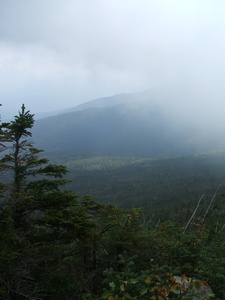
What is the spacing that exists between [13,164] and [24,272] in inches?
151

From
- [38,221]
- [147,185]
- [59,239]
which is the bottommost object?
[147,185]

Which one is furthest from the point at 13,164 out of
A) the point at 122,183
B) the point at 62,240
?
the point at 122,183

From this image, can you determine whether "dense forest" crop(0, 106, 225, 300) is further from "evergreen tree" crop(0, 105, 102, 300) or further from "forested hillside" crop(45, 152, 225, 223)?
"forested hillside" crop(45, 152, 225, 223)

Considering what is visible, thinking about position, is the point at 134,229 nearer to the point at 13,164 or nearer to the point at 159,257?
the point at 159,257

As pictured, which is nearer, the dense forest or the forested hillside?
the dense forest

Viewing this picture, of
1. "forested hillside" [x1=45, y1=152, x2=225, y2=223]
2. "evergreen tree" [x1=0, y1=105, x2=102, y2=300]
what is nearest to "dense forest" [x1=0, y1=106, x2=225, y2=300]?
"evergreen tree" [x1=0, y1=105, x2=102, y2=300]

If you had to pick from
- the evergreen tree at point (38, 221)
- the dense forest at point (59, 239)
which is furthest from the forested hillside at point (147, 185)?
the evergreen tree at point (38, 221)

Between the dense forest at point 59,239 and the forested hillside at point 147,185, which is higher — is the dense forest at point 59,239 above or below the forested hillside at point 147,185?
above

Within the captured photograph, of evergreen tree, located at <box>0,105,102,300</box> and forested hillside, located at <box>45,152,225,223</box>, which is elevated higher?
evergreen tree, located at <box>0,105,102,300</box>

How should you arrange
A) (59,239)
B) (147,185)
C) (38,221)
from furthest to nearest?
(147,185), (59,239), (38,221)

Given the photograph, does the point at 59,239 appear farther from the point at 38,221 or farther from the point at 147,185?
the point at 147,185

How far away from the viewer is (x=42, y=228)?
9328 mm

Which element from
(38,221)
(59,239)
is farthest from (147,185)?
(38,221)

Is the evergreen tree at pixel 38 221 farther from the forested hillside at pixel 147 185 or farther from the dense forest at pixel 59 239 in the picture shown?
the forested hillside at pixel 147 185
